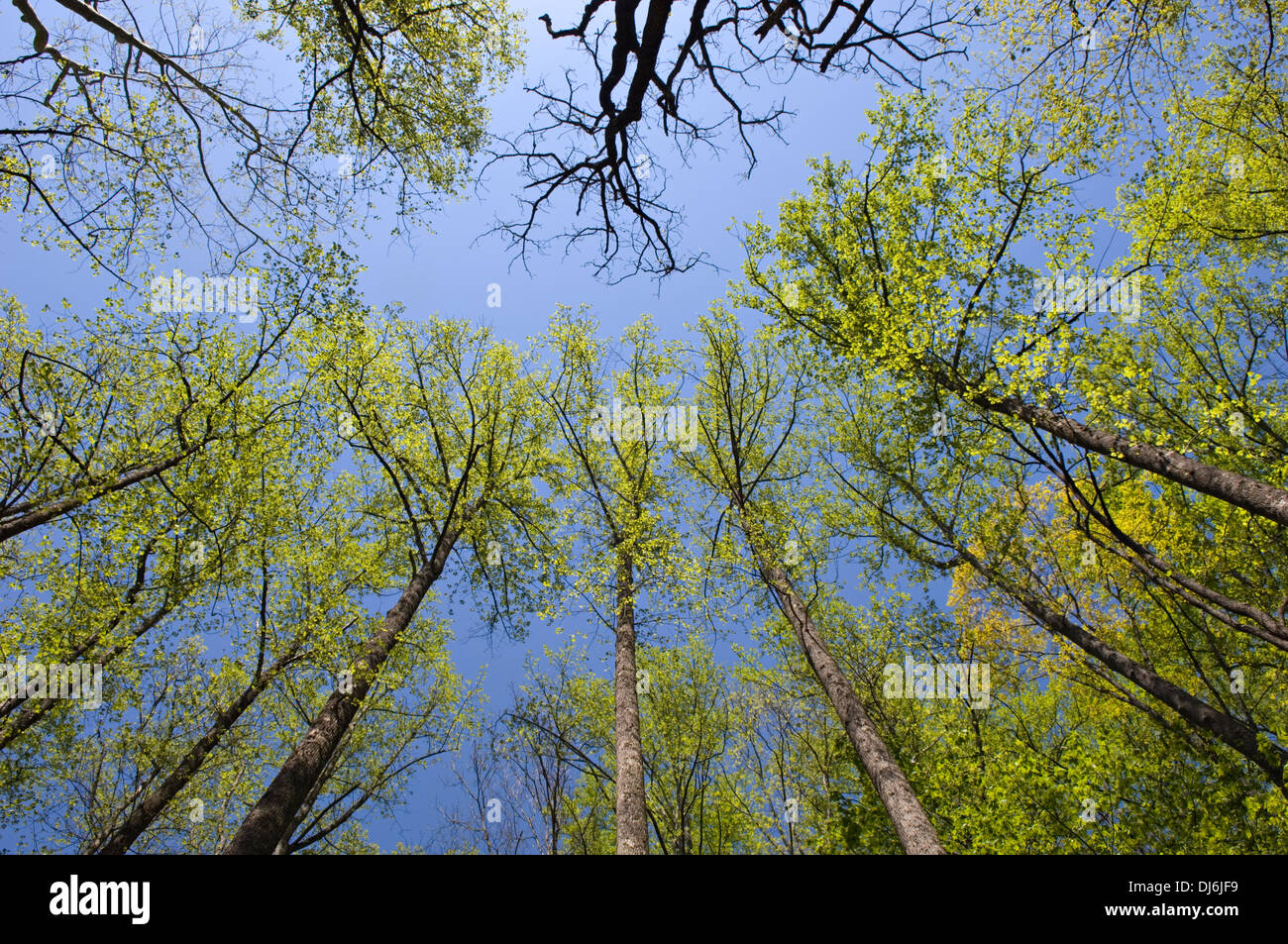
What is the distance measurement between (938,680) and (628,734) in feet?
24.8

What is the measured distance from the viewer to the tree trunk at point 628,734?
26.0ft

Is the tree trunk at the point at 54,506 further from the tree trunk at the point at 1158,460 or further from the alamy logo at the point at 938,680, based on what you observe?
the alamy logo at the point at 938,680

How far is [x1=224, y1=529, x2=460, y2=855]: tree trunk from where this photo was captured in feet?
A: 20.7

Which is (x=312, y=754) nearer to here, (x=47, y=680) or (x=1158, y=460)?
(x=47, y=680)

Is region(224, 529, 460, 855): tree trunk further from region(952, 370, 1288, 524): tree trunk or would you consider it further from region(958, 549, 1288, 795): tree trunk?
region(958, 549, 1288, 795): tree trunk

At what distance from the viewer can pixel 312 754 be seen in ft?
24.0

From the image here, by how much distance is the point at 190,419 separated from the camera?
1053cm

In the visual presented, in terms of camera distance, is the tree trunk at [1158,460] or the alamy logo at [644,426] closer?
the tree trunk at [1158,460]

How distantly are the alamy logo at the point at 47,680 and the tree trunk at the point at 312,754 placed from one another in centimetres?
388

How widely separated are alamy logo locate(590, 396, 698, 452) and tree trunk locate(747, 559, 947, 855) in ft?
17.1

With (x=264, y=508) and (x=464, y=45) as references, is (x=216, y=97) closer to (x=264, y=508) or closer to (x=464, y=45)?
(x=464, y=45)
